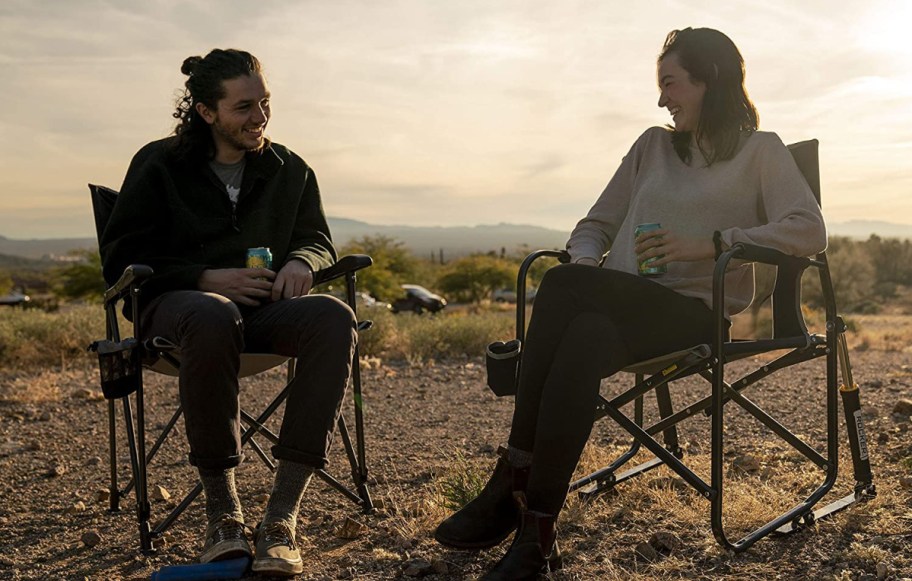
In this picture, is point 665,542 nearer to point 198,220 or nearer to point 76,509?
point 198,220

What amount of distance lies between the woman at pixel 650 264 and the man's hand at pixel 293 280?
73 centimetres

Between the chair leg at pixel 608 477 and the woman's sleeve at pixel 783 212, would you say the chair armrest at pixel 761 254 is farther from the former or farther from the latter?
the chair leg at pixel 608 477

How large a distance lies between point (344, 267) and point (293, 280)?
5.7 inches

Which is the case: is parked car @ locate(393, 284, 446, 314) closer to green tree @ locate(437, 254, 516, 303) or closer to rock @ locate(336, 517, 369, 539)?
green tree @ locate(437, 254, 516, 303)

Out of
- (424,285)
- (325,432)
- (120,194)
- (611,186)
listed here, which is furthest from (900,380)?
(424,285)

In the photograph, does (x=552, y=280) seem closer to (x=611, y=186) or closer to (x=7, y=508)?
(x=611, y=186)

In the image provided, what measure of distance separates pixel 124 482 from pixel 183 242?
0.98 m

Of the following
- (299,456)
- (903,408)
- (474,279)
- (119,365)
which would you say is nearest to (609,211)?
(299,456)

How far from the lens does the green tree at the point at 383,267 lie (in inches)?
682

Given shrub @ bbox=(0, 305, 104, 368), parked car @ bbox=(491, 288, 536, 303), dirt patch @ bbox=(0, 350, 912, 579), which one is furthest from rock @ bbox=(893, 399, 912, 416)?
parked car @ bbox=(491, 288, 536, 303)

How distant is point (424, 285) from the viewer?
86.8ft

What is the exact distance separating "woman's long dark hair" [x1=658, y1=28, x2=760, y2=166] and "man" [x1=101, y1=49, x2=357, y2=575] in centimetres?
111

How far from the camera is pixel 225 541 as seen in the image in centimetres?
207

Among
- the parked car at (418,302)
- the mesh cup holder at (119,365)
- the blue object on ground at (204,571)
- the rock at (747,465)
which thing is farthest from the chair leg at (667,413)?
the parked car at (418,302)
